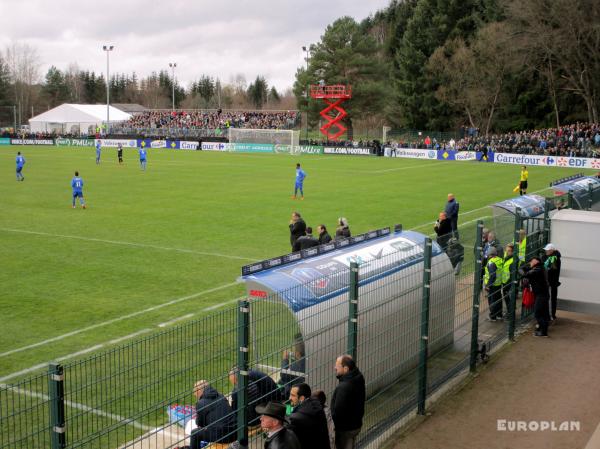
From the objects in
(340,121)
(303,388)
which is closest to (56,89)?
(340,121)

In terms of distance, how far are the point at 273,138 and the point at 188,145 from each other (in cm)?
928


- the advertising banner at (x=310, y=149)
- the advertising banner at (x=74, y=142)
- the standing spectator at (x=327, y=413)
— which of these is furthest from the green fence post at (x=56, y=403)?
the advertising banner at (x=74, y=142)

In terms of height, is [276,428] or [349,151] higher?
[349,151]

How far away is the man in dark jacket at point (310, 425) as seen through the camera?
5.71 m

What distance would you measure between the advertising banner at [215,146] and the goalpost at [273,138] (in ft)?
5.30

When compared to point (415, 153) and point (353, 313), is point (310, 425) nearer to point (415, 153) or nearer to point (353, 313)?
point (353, 313)

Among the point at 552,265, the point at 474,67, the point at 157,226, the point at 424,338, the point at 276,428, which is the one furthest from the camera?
the point at 474,67

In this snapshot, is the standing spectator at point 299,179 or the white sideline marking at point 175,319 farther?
the standing spectator at point 299,179

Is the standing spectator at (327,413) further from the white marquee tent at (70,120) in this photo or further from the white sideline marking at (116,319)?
the white marquee tent at (70,120)

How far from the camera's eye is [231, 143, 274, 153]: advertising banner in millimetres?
66625

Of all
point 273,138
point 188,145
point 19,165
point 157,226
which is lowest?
point 157,226

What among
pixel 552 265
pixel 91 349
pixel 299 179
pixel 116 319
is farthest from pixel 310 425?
pixel 299 179

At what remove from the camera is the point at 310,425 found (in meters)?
5.73

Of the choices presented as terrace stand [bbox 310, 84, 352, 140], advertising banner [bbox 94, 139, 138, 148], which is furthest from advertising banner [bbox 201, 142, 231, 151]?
terrace stand [bbox 310, 84, 352, 140]
